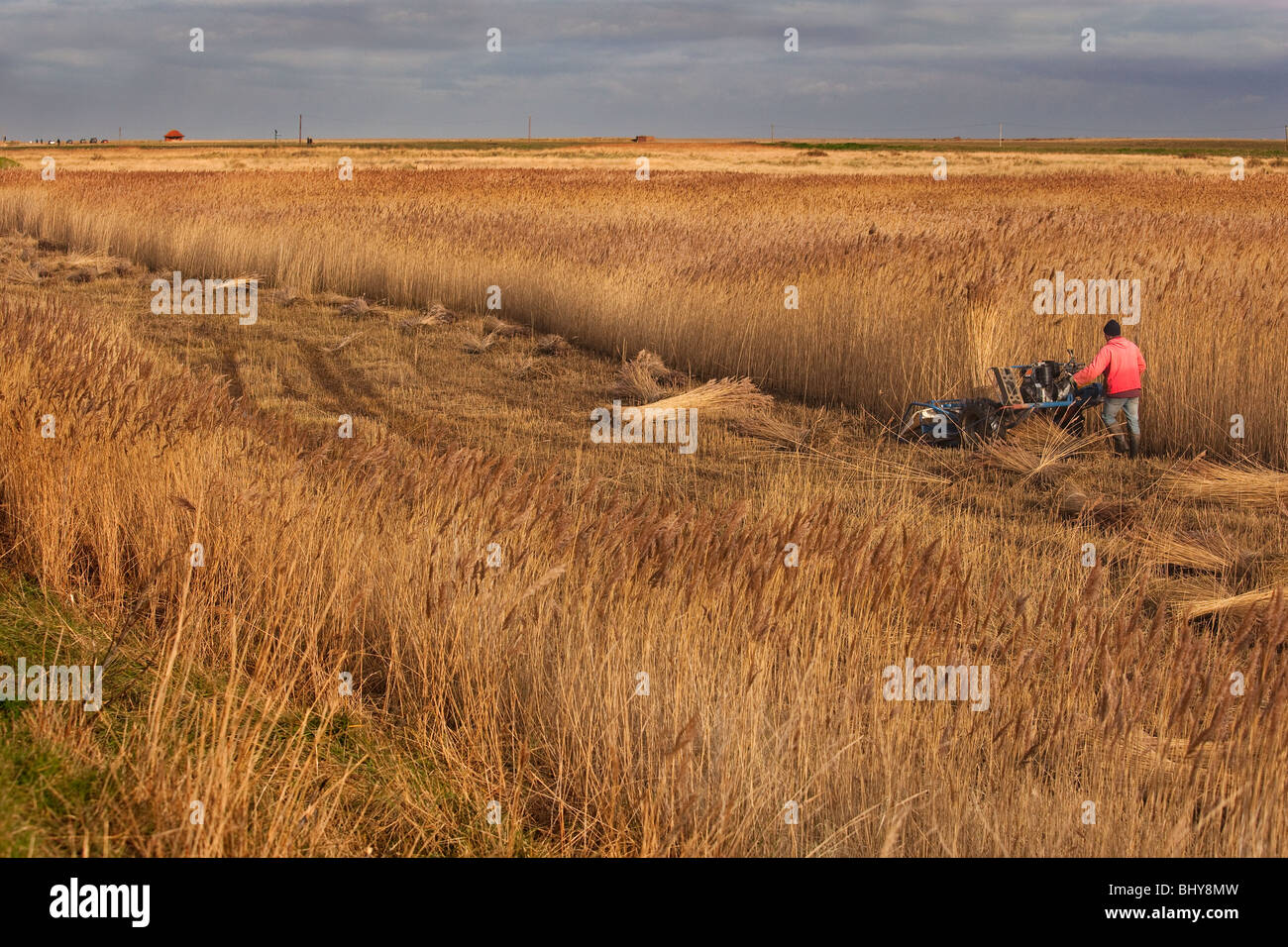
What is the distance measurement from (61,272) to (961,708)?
60.8ft

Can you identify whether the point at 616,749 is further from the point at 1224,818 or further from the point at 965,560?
the point at 965,560

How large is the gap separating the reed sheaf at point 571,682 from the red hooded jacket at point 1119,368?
3208mm

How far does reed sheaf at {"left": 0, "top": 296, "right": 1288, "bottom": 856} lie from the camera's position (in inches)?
108

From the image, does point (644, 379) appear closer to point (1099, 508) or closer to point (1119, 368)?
point (1119, 368)

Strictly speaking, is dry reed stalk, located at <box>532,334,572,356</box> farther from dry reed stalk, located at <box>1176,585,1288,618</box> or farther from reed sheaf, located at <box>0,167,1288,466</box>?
dry reed stalk, located at <box>1176,585,1288,618</box>

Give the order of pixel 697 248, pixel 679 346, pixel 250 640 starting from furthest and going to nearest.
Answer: pixel 697 248, pixel 679 346, pixel 250 640

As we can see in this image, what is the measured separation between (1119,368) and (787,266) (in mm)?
4640

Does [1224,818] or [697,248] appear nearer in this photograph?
[1224,818]

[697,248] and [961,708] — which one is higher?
[697,248]

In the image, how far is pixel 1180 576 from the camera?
213 inches

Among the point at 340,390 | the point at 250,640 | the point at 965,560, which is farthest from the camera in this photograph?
the point at 340,390

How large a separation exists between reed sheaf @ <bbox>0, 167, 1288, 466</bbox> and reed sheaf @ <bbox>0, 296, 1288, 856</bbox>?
444cm

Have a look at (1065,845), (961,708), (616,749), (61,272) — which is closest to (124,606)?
(616,749)
